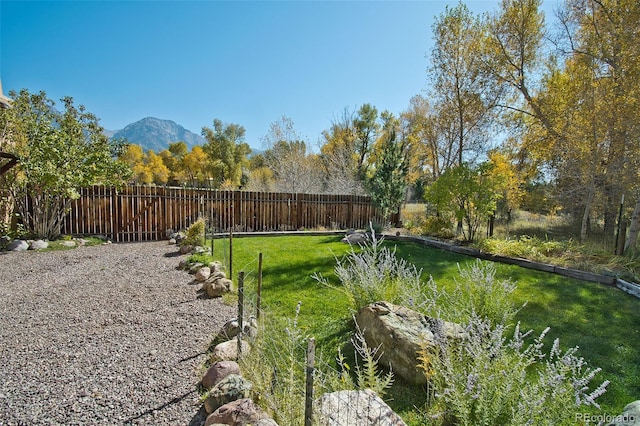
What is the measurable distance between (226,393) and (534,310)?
3636mm

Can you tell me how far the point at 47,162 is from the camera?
6.98m

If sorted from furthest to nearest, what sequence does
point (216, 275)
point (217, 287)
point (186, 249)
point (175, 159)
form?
point (175, 159) → point (186, 249) → point (216, 275) → point (217, 287)

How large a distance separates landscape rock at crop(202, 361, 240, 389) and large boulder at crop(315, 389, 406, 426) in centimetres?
89

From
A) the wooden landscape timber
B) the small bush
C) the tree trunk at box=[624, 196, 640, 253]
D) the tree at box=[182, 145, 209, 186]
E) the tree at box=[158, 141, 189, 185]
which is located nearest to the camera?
the wooden landscape timber

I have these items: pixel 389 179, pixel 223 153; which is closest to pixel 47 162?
pixel 389 179

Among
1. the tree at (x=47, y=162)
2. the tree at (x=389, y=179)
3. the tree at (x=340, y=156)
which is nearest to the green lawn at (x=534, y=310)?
the tree at (x=389, y=179)

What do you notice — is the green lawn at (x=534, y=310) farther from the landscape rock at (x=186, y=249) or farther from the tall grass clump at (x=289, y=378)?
the landscape rock at (x=186, y=249)

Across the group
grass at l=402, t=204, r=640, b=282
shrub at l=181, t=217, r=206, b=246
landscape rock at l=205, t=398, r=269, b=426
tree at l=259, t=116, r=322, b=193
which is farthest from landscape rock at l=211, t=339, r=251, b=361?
tree at l=259, t=116, r=322, b=193

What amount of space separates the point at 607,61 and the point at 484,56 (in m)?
3.70

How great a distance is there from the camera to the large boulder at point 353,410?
5.38ft

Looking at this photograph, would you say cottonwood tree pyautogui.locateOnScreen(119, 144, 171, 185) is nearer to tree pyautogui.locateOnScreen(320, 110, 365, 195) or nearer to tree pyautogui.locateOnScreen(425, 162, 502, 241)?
tree pyautogui.locateOnScreen(320, 110, 365, 195)

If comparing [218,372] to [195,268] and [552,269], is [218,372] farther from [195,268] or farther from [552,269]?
[552,269]

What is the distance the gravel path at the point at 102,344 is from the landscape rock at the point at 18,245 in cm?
152

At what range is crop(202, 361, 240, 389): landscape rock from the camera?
230 cm
